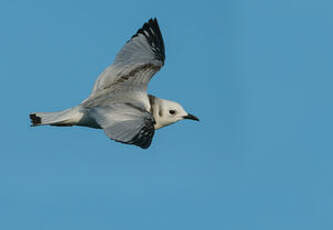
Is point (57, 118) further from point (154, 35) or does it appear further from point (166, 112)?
point (154, 35)

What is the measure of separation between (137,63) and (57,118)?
2.20 metres

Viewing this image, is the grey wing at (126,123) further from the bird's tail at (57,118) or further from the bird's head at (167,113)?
the bird's head at (167,113)

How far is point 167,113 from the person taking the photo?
1166 centimetres

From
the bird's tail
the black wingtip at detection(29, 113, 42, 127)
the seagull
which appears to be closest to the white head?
the seagull

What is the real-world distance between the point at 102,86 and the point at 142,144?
286 cm

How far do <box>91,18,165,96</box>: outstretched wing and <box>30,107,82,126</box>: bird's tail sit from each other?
0.89 metres

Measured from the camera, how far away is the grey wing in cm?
916

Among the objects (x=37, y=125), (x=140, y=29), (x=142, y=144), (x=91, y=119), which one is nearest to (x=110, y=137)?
(x=142, y=144)

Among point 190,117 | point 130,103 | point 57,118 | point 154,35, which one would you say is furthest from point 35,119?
point 154,35

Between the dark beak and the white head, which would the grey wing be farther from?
the dark beak

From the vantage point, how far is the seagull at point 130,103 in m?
9.55

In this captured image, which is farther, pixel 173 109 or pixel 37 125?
pixel 173 109

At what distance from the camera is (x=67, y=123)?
1059 centimetres

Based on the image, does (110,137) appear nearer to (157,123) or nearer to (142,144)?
(142,144)
